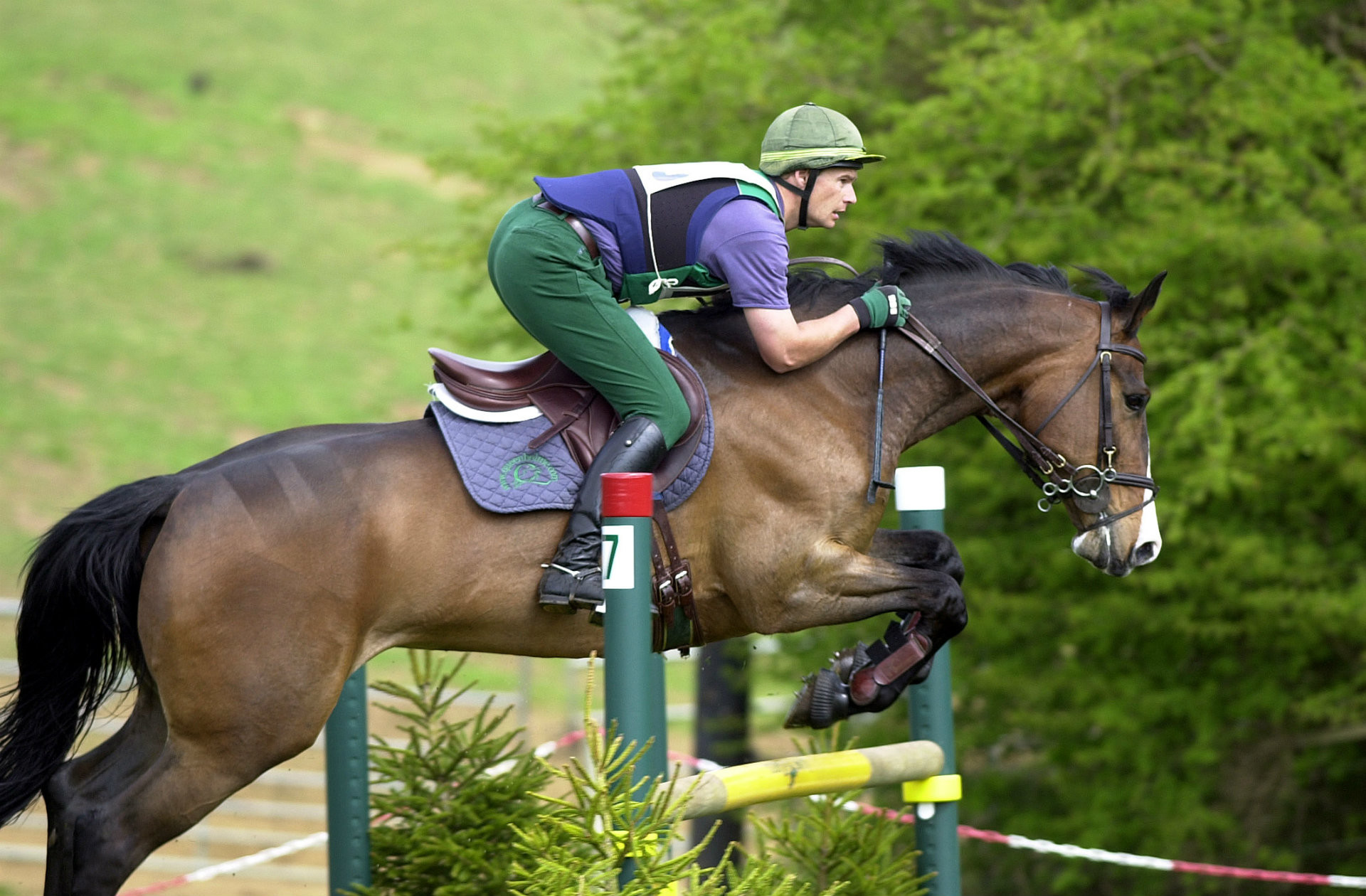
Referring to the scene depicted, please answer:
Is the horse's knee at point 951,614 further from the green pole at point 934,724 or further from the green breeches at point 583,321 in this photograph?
the green breeches at point 583,321

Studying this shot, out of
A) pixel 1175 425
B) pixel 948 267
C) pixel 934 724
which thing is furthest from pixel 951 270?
pixel 1175 425

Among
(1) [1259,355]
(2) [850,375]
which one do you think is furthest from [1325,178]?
(2) [850,375]

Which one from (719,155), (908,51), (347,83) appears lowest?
(719,155)

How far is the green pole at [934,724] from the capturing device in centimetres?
391

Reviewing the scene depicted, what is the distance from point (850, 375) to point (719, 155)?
203 inches

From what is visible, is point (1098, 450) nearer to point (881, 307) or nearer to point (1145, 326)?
point (881, 307)

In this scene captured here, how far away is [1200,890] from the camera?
7.25m

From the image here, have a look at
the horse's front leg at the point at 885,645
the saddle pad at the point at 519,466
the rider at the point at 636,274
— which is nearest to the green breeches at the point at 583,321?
the rider at the point at 636,274

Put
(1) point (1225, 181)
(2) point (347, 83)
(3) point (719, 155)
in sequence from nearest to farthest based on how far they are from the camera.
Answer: (1) point (1225, 181) → (3) point (719, 155) → (2) point (347, 83)

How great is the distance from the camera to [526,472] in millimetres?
3311

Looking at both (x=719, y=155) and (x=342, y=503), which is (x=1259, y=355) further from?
(x=342, y=503)

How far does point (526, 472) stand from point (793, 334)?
2.47 ft

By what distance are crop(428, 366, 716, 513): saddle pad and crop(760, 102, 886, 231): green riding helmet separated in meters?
0.71

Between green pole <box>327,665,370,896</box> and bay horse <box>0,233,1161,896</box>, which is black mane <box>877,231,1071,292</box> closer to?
bay horse <box>0,233,1161,896</box>
